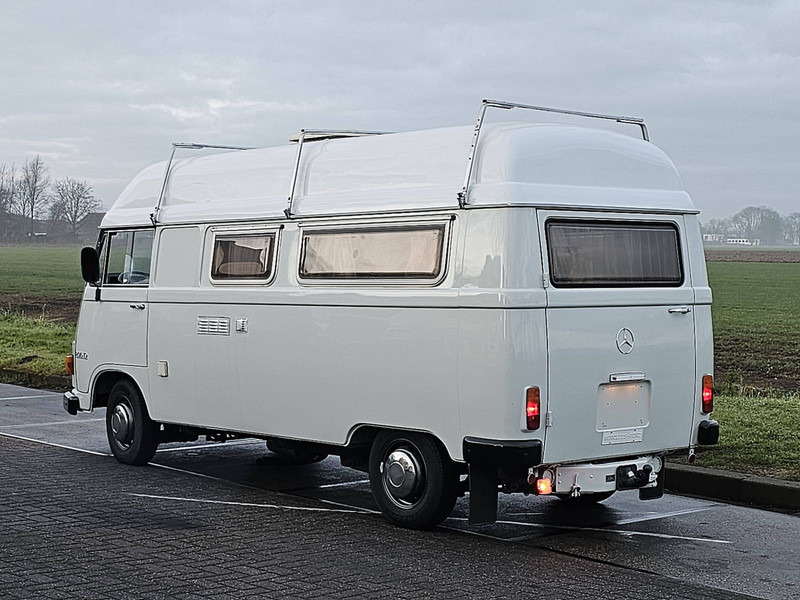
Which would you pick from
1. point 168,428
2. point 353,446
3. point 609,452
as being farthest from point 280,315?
point 609,452

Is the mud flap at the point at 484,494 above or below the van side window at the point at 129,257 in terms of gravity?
below

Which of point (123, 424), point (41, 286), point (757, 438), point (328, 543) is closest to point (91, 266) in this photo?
point (123, 424)

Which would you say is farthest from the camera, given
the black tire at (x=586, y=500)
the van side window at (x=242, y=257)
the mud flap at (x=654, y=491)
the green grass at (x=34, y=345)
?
the green grass at (x=34, y=345)

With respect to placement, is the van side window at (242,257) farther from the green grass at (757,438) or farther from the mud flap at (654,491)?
the green grass at (757,438)

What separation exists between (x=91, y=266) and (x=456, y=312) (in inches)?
193

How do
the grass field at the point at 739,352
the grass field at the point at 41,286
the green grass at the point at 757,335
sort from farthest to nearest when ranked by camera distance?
1. the grass field at the point at 41,286
2. the green grass at the point at 757,335
3. the grass field at the point at 739,352

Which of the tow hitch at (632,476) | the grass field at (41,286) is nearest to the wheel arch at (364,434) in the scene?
the tow hitch at (632,476)

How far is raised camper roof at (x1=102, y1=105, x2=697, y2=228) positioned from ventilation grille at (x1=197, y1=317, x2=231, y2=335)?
2.75 feet

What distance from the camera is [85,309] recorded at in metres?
11.8

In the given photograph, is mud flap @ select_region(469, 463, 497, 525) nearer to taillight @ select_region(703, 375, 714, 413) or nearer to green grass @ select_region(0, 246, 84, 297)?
taillight @ select_region(703, 375, 714, 413)

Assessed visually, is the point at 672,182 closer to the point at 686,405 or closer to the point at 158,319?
the point at 686,405

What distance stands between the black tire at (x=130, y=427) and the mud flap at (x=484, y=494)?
406cm

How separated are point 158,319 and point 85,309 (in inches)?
52.7

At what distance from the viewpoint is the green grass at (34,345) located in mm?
20188
